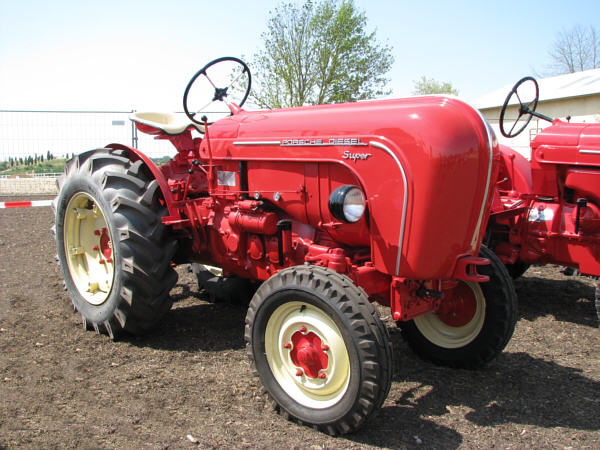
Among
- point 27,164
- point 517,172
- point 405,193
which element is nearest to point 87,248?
point 405,193

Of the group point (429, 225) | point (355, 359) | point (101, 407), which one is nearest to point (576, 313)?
point (429, 225)

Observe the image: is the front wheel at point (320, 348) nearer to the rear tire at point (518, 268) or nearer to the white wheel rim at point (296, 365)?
the white wheel rim at point (296, 365)

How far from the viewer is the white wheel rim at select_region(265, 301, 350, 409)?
2891 millimetres

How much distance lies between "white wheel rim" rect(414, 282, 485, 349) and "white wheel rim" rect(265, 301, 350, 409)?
1258 millimetres

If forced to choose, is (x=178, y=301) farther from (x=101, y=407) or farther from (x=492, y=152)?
(x=492, y=152)

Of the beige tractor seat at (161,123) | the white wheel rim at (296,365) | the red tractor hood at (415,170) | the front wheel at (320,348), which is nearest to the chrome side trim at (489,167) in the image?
the red tractor hood at (415,170)

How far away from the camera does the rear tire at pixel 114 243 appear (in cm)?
396

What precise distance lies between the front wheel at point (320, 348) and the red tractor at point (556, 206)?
2.90 m

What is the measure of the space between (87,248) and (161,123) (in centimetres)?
131

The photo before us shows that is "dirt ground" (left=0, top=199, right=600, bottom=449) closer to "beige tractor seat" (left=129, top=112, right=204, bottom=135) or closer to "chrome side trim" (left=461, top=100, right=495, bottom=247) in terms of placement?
"chrome side trim" (left=461, top=100, right=495, bottom=247)

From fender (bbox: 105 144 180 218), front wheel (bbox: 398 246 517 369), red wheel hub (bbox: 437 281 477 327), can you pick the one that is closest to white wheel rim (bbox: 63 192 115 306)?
fender (bbox: 105 144 180 218)

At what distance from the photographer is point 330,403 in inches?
115

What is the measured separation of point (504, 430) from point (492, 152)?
156 cm

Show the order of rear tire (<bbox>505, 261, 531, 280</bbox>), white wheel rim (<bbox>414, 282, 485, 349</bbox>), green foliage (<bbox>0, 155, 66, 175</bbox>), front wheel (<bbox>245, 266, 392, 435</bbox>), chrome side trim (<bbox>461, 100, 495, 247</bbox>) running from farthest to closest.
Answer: green foliage (<bbox>0, 155, 66, 175</bbox>) → rear tire (<bbox>505, 261, 531, 280</bbox>) → white wheel rim (<bbox>414, 282, 485, 349</bbox>) → chrome side trim (<bbox>461, 100, 495, 247</bbox>) → front wheel (<bbox>245, 266, 392, 435</bbox>)
